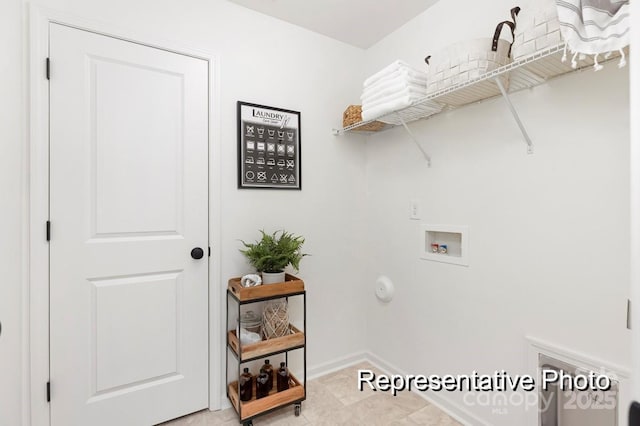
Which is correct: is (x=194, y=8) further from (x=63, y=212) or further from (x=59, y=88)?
(x=63, y=212)

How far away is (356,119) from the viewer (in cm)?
212

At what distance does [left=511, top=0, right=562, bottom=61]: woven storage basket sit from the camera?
3.72ft

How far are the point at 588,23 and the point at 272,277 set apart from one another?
1.68 metres

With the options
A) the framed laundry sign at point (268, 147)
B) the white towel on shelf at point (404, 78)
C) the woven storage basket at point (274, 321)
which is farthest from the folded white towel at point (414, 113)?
the woven storage basket at point (274, 321)

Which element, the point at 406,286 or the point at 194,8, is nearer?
the point at 194,8

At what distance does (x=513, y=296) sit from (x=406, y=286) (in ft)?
2.26

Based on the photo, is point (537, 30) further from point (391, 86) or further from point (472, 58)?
point (391, 86)

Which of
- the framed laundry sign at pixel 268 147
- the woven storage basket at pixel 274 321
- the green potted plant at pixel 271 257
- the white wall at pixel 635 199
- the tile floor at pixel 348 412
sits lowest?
the tile floor at pixel 348 412

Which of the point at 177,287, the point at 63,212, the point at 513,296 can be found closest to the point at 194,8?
the point at 63,212

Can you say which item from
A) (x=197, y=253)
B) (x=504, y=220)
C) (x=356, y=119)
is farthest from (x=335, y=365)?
(x=356, y=119)

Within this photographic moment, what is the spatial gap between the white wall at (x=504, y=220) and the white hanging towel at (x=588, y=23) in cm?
25

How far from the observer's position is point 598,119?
1.25 meters

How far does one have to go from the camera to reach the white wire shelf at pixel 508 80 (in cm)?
120

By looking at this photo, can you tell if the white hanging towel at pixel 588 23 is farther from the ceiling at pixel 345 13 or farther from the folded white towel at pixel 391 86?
the ceiling at pixel 345 13
